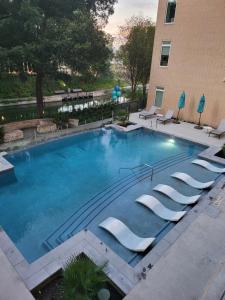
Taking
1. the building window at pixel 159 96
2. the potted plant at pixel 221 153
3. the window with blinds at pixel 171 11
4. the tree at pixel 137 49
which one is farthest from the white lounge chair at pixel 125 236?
the tree at pixel 137 49

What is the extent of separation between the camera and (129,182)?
1016 centimetres

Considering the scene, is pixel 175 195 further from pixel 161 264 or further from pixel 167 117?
pixel 167 117

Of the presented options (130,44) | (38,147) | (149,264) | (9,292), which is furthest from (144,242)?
(130,44)

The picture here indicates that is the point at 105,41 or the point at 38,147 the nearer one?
the point at 38,147

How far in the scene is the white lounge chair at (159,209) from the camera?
297 inches

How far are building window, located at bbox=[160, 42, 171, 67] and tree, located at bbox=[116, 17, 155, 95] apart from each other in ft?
12.3

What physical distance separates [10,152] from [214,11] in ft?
52.6

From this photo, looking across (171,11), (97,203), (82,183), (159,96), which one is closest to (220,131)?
(159,96)

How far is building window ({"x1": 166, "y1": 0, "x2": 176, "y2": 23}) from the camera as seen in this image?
1680 cm

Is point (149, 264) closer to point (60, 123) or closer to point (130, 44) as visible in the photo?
point (60, 123)

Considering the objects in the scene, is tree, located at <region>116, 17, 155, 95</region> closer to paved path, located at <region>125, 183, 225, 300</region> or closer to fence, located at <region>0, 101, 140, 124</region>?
fence, located at <region>0, 101, 140, 124</region>

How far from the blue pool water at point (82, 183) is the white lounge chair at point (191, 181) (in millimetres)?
343

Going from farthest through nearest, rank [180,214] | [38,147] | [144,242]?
[38,147], [180,214], [144,242]

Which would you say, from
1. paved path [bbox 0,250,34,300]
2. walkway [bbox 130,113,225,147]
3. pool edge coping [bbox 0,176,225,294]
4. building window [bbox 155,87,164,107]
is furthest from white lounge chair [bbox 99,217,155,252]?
building window [bbox 155,87,164,107]
